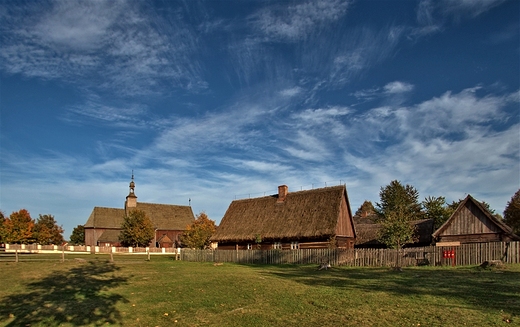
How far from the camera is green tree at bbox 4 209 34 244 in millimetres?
60594

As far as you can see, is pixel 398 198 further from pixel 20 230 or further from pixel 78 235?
pixel 78 235

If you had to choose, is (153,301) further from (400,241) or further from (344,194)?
(344,194)

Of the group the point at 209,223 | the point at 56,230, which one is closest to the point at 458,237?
the point at 209,223

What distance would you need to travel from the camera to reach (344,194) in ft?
147

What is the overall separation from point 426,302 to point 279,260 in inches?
975

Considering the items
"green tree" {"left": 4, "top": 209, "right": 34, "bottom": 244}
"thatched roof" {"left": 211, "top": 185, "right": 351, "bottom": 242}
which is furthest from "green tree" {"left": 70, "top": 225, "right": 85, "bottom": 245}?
"thatched roof" {"left": 211, "top": 185, "right": 351, "bottom": 242}

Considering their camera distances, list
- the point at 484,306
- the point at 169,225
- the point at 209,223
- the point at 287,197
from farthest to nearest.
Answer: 1. the point at 169,225
2. the point at 209,223
3. the point at 287,197
4. the point at 484,306

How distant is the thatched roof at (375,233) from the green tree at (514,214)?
95.1ft

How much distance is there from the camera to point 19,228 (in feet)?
208

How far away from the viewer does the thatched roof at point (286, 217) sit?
41.4 m

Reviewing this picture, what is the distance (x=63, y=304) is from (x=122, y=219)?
236 ft

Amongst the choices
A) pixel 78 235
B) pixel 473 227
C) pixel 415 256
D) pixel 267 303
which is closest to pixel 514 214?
pixel 473 227

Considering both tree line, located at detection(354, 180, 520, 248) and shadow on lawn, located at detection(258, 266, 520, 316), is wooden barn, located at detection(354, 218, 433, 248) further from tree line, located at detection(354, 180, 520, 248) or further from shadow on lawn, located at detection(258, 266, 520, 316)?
shadow on lawn, located at detection(258, 266, 520, 316)

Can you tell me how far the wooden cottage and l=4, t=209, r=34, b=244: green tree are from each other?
1166cm
